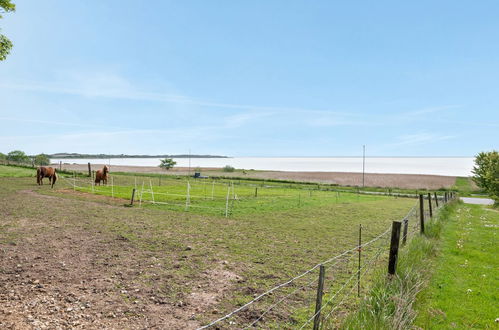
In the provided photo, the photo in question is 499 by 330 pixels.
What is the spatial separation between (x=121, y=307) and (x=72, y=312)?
0.84m

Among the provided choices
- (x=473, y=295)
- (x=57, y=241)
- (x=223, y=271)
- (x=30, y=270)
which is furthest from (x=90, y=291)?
(x=473, y=295)

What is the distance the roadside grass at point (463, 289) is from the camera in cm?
595

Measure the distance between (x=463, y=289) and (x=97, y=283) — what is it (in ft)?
28.8

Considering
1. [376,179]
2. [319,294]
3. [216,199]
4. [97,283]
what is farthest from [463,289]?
[376,179]

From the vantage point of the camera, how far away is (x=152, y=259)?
29.9ft

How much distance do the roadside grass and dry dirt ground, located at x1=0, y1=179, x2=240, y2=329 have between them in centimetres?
439

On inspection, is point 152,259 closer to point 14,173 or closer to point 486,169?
point 486,169

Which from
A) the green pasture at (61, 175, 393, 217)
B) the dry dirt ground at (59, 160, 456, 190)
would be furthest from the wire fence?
the dry dirt ground at (59, 160, 456, 190)

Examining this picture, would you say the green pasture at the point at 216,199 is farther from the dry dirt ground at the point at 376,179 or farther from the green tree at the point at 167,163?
the green tree at the point at 167,163

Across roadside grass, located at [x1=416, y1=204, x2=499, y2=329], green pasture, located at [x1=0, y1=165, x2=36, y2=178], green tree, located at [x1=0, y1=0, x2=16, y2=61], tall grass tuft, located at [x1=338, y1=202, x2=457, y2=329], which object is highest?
green tree, located at [x1=0, y1=0, x2=16, y2=61]

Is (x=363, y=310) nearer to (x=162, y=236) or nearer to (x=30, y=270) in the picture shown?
(x=30, y=270)

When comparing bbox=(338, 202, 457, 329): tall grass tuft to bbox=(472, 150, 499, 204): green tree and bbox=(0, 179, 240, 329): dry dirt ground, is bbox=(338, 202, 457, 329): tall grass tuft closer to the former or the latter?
bbox=(0, 179, 240, 329): dry dirt ground

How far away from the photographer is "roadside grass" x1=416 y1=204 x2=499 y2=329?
595 centimetres

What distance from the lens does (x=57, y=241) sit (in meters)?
10.8
